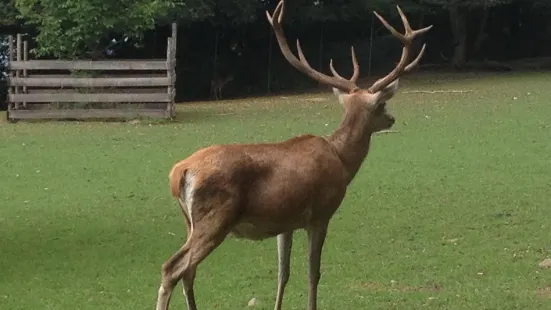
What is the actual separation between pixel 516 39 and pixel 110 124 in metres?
19.0

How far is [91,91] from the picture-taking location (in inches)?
821

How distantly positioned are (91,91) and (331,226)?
40.3 ft

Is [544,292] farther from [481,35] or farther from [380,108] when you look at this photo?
[481,35]

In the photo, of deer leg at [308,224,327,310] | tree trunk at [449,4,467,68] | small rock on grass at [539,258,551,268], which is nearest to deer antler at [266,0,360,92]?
deer leg at [308,224,327,310]

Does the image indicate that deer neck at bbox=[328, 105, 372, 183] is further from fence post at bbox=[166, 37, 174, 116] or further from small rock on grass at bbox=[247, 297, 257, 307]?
fence post at bbox=[166, 37, 174, 116]

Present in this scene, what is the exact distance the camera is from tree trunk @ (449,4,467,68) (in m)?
31.8

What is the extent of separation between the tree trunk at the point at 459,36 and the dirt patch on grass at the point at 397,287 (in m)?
25.0

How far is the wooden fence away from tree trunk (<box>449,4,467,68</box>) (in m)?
13.7

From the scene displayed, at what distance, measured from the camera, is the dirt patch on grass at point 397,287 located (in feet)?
23.5

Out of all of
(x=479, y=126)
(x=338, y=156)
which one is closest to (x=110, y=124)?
(x=479, y=126)

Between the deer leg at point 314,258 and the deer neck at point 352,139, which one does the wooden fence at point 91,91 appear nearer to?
the deer neck at point 352,139

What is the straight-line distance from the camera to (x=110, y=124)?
769 inches

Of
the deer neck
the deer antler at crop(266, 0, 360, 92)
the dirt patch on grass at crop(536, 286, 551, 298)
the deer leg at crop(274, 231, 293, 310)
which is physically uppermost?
the deer antler at crop(266, 0, 360, 92)

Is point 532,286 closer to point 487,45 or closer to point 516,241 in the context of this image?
point 516,241
